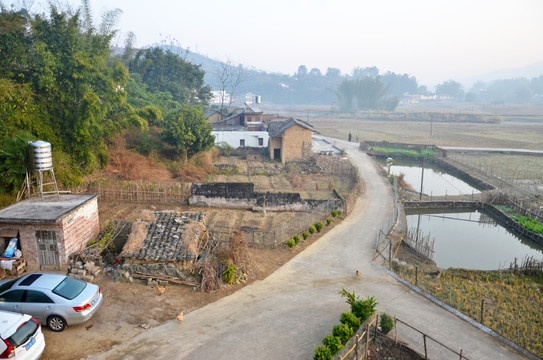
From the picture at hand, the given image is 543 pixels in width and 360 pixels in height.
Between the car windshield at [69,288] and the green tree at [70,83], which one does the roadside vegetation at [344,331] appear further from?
the green tree at [70,83]

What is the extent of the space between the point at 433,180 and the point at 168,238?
30.4 m

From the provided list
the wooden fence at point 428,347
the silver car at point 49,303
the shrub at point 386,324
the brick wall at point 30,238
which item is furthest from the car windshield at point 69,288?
the wooden fence at point 428,347

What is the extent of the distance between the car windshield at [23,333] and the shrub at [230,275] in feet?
20.5

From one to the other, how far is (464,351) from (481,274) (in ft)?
24.1

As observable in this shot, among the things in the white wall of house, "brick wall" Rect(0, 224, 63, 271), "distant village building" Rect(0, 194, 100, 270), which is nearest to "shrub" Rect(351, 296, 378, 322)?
"distant village building" Rect(0, 194, 100, 270)

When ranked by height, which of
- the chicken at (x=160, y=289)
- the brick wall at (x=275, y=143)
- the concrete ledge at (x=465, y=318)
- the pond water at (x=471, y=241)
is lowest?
the pond water at (x=471, y=241)

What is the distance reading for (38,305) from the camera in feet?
35.6

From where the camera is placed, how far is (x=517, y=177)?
34594 mm

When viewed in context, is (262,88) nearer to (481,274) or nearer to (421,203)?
(421,203)

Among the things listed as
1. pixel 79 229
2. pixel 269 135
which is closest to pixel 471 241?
pixel 79 229

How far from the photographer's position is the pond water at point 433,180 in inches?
1330

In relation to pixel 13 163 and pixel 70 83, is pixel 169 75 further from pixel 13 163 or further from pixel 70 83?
pixel 13 163

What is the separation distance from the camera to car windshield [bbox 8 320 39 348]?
889 cm

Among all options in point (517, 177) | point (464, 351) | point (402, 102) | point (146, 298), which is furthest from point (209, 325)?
point (402, 102)
